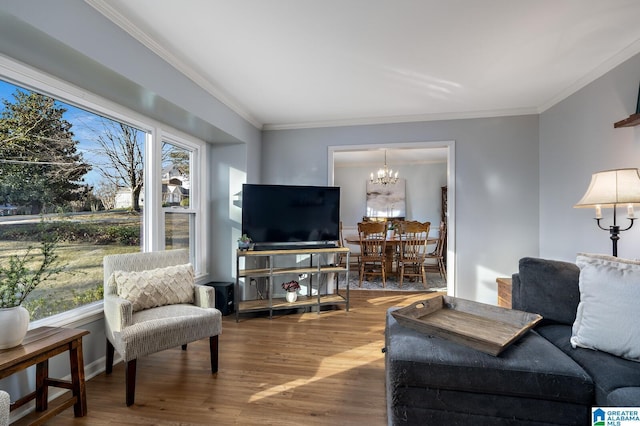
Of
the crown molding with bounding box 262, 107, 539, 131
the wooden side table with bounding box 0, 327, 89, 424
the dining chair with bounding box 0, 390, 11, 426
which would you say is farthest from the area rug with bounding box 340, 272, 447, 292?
the dining chair with bounding box 0, 390, 11, 426

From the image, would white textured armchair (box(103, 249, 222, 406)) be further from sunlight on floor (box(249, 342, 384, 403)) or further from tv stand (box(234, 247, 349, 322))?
tv stand (box(234, 247, 349, 322))

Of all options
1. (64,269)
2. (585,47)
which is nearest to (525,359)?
(585,47)

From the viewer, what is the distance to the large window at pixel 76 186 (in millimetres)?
1786

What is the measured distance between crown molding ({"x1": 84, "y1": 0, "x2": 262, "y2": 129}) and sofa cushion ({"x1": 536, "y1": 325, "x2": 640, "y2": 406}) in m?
3.13

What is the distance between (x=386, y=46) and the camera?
86.1 inches

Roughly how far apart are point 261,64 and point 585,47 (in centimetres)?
251

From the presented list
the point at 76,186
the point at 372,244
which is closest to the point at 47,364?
the point at 76,186

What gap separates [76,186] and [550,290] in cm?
328

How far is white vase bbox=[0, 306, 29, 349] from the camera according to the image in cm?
142

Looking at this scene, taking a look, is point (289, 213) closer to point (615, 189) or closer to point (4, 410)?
point (4, 410)

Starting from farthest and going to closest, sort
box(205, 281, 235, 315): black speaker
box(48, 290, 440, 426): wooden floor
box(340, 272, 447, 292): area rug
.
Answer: box(340, 272, 447, 292): area rug
box(205, 281, 235, 315): black speaker
box(48, 290, 440, 426): wooden floor

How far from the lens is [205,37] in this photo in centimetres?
208

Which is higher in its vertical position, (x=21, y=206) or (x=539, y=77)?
(x=539, y=77)

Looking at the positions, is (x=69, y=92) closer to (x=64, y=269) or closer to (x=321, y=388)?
(x=64, y=269)
